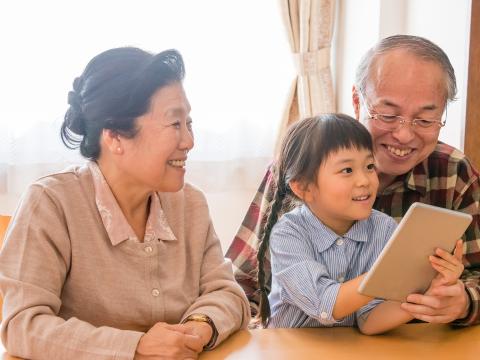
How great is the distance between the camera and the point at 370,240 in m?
1.70

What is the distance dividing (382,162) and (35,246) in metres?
0.92

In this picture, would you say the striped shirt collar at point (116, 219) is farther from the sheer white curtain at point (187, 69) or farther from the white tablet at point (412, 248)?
the sheer white curtain at point (187, 69)

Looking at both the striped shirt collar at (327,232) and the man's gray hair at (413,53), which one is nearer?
the striped shirt collar at (327,232)

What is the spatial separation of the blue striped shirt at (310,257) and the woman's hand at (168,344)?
0.26m

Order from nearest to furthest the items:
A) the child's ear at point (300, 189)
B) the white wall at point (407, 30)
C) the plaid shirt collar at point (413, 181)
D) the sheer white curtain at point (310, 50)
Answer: the child's ear at point (300, 189)
the plaid shirt collar at point (413, 181)
the white wall at point (407, 30)
the sheer white curtain at point (310, 50)

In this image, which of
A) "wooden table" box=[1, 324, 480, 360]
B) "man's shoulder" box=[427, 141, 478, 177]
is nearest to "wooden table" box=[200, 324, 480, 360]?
"wooden table" box=[1, 324, 480, 360]

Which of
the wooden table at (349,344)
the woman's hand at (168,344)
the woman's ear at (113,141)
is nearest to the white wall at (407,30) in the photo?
the wooden table at (349,344)

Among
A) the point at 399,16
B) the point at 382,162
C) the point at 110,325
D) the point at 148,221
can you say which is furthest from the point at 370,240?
the point at 399,16

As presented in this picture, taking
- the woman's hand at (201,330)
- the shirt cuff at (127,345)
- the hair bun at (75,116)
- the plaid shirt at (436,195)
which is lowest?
the woman's hand at (201,330)

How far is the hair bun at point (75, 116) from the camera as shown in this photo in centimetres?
167

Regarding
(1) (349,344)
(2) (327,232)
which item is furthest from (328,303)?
(2) (327,232)

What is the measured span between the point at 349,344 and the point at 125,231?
0.54 m

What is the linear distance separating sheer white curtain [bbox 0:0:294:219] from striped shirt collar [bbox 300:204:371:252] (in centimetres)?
193

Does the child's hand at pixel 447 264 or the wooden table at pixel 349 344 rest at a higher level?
the child's hand at pixel 447 264
